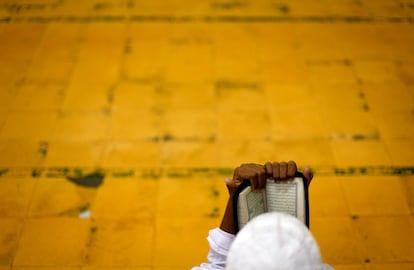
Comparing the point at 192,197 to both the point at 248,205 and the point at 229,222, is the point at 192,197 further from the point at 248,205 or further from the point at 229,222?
the point at 248,205

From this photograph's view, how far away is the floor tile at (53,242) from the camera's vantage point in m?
2.63

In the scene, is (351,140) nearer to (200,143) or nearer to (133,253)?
(200,143)

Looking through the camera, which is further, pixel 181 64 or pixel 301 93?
pixel 181 64

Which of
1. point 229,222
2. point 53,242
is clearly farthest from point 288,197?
point 53,242

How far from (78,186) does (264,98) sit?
5.94ft

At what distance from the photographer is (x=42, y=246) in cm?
269

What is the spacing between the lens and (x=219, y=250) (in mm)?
1744

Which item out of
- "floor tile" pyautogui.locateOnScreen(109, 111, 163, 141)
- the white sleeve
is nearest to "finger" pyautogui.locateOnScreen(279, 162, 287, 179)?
the white sleeve

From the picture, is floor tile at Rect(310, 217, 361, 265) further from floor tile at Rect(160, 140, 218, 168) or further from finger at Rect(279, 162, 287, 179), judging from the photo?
finger at Rect(279, 162, 287, 179)

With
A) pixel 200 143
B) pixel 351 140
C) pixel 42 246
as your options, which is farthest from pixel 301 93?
pixel 42 246

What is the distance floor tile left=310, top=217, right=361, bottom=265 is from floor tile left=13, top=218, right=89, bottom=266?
1.62 meters

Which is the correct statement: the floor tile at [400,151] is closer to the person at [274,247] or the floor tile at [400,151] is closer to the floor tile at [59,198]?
the person at [274,247]

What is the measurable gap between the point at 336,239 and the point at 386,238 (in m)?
0.35

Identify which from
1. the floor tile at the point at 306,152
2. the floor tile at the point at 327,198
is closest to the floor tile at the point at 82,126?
the floor tile at the point at 306,152
